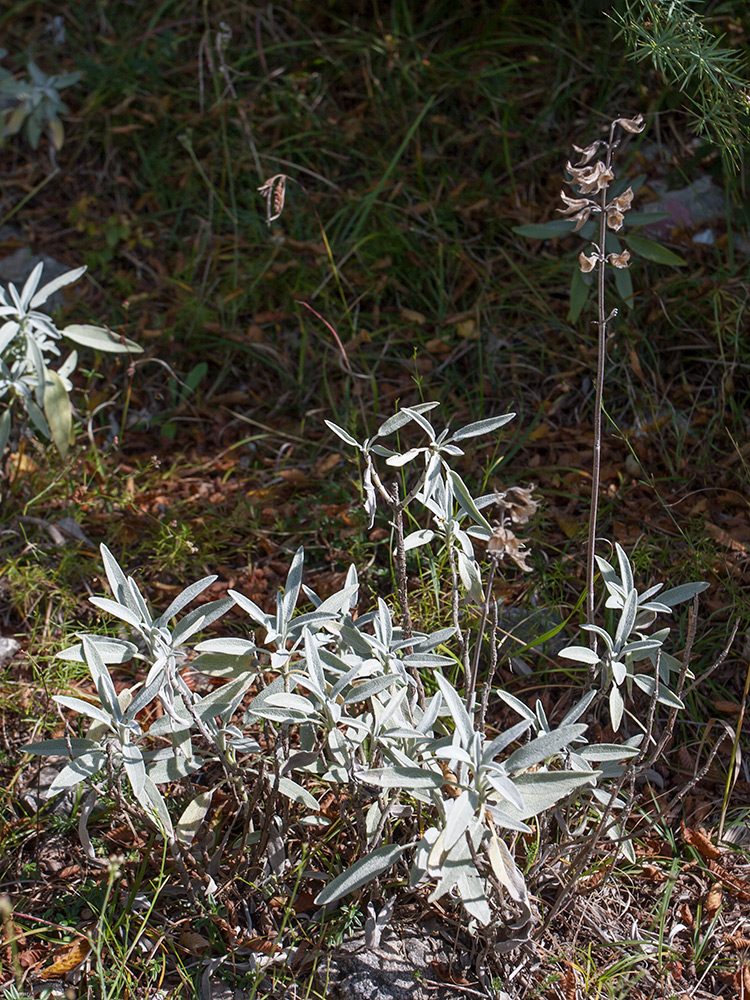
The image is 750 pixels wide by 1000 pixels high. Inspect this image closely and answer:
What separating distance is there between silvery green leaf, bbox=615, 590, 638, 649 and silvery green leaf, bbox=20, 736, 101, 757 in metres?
0.97

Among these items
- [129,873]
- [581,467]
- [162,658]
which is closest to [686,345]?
[581,467]

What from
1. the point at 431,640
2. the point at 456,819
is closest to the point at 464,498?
the point at 431,640

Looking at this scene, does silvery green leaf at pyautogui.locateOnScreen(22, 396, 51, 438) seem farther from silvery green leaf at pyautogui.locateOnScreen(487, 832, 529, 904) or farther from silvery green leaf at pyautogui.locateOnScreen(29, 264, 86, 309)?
silvery green leaf at pyautogui.locateOnScreen(487, 832, 529, 904)

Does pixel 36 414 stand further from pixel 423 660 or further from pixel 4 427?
pixel 423 660

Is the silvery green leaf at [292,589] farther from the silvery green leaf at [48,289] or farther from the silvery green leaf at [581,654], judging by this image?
the silvery green leaf at [48,289]

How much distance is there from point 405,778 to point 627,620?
54cm

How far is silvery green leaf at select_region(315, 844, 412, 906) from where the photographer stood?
4.83ft

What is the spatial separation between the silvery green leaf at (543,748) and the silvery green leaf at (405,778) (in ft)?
0.39

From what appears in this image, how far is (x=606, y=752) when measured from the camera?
1566 mm

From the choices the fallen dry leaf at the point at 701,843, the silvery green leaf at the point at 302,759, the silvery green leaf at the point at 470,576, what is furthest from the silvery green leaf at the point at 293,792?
the fallen dry leaf at the point at 701,843

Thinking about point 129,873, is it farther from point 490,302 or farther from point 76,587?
point 490,302

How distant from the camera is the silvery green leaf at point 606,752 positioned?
1542 mm

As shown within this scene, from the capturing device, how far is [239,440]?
2881 millimetres

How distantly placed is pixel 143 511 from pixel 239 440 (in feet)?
1.43
